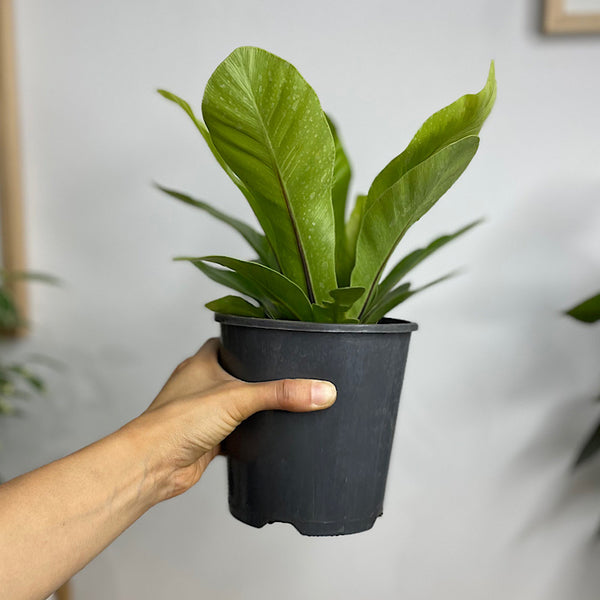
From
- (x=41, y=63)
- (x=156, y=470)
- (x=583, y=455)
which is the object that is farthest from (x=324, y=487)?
(x=41, y=63)

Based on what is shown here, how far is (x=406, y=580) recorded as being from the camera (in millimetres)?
1214

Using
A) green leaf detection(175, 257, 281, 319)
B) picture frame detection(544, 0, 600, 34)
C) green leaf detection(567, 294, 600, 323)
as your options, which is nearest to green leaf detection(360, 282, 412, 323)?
green leaf detection(175, 257, 281, 319)

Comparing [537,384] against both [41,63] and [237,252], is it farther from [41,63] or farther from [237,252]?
[41,63]

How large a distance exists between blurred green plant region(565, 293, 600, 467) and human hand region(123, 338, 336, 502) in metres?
0.52

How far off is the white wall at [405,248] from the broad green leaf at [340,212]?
35 cm

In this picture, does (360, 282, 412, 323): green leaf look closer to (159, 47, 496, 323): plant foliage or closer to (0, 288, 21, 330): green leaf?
(159, 47, 496, 323): plant foliage

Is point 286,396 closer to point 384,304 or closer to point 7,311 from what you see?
point 384,304

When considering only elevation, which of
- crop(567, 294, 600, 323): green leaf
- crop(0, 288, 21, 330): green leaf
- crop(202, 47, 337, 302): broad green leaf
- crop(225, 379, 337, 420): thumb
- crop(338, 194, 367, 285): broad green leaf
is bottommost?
crop(0, 288, 21, 330): green leaf

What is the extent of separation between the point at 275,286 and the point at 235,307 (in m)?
0.08

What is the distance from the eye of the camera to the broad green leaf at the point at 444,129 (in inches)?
22.9

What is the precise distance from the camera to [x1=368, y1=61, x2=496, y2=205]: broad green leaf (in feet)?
1.91

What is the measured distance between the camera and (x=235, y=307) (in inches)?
28.0

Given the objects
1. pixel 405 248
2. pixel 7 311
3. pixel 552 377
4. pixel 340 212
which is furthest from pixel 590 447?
pixel 7 311

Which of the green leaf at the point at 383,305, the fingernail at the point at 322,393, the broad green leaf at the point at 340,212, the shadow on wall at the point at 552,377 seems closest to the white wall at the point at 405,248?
the shadow on wall at the point at 552,377
